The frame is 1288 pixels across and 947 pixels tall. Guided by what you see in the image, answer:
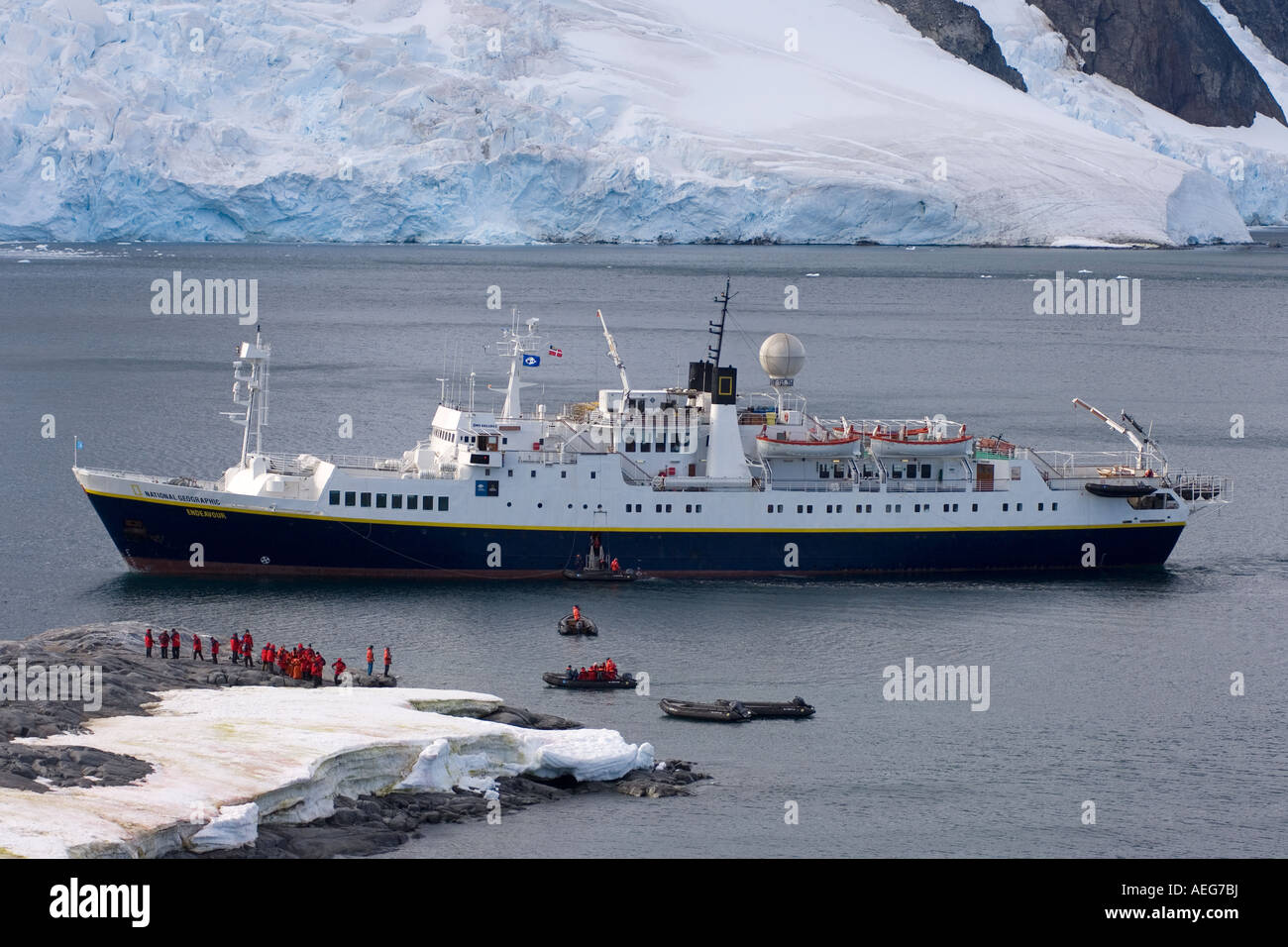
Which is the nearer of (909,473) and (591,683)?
(591,683)

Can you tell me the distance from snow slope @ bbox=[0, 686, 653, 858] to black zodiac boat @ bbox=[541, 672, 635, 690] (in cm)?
411

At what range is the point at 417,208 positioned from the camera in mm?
148500

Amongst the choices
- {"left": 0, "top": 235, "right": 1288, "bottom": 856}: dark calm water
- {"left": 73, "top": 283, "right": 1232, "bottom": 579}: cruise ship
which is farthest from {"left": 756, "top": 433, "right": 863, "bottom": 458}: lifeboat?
{"left": 0, "top": 235, "right": 1288, "bottom": 856}: dark calm water

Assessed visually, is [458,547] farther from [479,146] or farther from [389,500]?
[479,146]

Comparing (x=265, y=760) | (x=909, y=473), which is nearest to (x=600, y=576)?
(x=909, y=473)

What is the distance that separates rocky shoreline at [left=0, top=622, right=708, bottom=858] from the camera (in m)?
29.6

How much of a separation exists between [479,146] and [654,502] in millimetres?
97697

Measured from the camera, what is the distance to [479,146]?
14525 cm

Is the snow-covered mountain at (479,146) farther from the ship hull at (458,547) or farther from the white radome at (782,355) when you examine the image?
the white radome at (782,355)

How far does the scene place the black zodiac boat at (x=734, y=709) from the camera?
3919cm

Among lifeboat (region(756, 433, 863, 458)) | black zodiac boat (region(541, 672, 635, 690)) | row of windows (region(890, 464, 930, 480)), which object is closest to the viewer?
black zodiac boat (region(541, 672, 635, 690))

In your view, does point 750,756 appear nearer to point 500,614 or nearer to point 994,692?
point 994,692

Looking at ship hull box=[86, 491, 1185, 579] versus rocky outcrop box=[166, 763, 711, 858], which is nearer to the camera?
rocky outcrop box=[166, 763, 711, 858]

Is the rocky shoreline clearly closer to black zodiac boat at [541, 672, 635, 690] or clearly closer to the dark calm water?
the dark calm water
